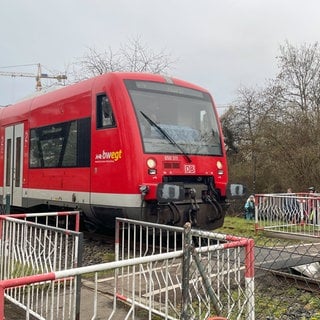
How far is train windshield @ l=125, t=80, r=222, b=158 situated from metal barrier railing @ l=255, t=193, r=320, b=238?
13.1ft

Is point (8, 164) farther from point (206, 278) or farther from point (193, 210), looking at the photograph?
point (206, 278)

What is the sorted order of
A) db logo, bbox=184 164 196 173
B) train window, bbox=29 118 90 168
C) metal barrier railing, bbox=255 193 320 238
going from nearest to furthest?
db logo, bbox=184 164 196 173 → train window, bbox=29 118 90 168 → metal barrier railing, bbox=255 193 320 238

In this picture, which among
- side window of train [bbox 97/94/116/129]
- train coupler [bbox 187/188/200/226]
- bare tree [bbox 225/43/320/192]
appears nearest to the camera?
side window of train [bbox 97/94/116/129]

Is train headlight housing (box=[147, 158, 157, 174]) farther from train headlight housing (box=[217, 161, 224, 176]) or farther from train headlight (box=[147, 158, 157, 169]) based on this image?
train headlight housing (box=[217, 161, 224, 176])

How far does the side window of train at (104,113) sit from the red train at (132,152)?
0.02 meters

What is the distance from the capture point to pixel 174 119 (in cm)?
873

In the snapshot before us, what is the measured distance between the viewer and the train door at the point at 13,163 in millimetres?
11367

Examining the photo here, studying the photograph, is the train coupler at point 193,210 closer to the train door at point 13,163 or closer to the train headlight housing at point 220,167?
the train headlight housing at point 220,167

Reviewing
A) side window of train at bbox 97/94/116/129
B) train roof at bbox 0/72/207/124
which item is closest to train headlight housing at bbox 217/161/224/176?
train roof at bbox 0/72/207/124

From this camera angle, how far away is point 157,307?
469 centimetres

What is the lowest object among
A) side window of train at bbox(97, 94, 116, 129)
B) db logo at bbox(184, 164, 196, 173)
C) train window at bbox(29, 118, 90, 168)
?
db logo at bbox(184, 164, 196, 173)

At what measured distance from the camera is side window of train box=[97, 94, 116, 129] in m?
8.19

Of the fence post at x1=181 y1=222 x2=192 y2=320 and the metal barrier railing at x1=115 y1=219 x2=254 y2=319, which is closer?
the fence post at x1=181 y1=222 x2=192 y2=320

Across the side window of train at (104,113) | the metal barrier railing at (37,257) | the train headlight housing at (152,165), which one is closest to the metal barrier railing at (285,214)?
the train headlight housing at (152,165)
